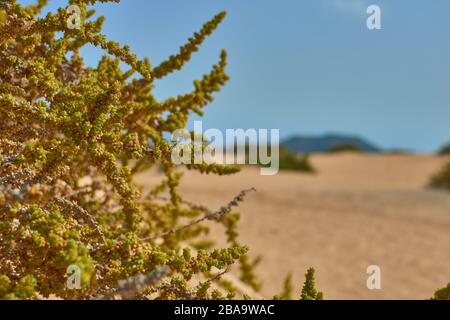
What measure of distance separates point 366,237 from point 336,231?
0.68m

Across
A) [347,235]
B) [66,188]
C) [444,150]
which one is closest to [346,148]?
Answer: [444,150]

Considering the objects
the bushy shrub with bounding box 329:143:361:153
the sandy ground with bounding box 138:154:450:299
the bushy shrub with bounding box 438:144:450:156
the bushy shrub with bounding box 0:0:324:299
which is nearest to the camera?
the bushy shrub with bounding box 0:0:324:299

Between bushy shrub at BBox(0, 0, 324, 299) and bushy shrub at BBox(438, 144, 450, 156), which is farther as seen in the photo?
bushy shrub at BBox(438, 144, 450, 156)

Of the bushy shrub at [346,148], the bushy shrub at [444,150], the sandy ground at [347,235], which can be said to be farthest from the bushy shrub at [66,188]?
the bushy shrub at [346,148]

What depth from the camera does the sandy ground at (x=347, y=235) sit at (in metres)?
8.54

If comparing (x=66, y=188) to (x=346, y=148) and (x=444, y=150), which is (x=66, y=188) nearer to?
(x=444, y=150)

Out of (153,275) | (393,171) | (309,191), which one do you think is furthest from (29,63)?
(393,171)

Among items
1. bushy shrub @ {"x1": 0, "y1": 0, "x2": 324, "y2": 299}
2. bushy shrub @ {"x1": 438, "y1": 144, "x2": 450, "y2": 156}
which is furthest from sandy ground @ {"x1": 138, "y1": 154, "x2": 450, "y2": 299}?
bushy shrub @ {"x1": 438, "y1": 144, "x2": 450, "y2": 156}

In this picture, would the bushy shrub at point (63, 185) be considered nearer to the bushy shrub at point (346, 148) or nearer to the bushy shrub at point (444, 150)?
the bushy shrub at point (444, 150)

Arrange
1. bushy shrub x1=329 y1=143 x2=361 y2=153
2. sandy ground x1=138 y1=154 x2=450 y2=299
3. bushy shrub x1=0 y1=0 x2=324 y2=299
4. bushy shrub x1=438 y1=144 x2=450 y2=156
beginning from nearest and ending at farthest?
bushy shrub x1=0 y1=0 x2=324 y2=299
sandy ground x1=138 y1=154 x2=450 y2=299
bushy shrub x1=438 y1=144 x2=450 y2=156
bushy shrub x1=329 y1=143 x2=361 y2=153

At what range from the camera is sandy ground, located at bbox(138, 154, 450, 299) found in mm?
8539

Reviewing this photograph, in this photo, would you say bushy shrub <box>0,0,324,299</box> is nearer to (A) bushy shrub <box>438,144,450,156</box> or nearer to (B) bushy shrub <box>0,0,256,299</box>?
(B) bushy shrub <box>0,0,256,299</box>

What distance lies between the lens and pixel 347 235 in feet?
36.9
